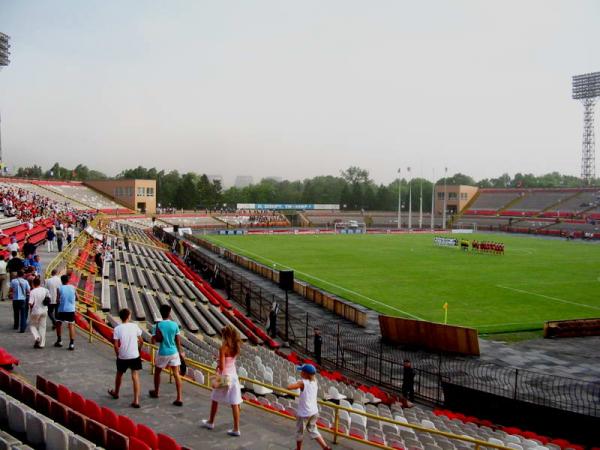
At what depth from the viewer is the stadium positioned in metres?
7.75

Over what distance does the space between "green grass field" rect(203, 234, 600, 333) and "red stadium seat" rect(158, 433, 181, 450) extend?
2054cm

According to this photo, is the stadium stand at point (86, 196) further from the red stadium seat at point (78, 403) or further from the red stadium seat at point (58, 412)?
the red stadium seat at point (58, 412)

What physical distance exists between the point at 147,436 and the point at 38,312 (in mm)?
5785

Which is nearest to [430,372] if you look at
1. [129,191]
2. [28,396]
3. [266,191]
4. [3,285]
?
[28,396]

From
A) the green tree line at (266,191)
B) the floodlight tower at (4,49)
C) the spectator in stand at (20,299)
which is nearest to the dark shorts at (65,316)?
the spectator in stand at (20,299)

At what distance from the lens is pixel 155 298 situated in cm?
2291

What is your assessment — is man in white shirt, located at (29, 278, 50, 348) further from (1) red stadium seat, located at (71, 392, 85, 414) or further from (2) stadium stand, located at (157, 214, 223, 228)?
(2) stadium stand, located at (157, 214, 223, 228)

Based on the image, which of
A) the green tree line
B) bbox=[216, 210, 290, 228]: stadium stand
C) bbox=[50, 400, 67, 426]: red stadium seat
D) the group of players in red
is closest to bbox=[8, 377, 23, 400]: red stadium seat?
bbox=[50, 400, 67, 426]: red stadium seat

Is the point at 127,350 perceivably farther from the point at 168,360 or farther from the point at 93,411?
the point at 93,411

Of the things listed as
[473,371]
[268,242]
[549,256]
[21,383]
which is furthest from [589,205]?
[21,383]

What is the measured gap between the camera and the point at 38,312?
10.9 meters

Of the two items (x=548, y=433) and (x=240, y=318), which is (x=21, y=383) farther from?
(x=240, y=318)

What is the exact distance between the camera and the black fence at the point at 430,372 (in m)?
15.9

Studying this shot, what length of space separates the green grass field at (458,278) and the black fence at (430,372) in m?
5.40
